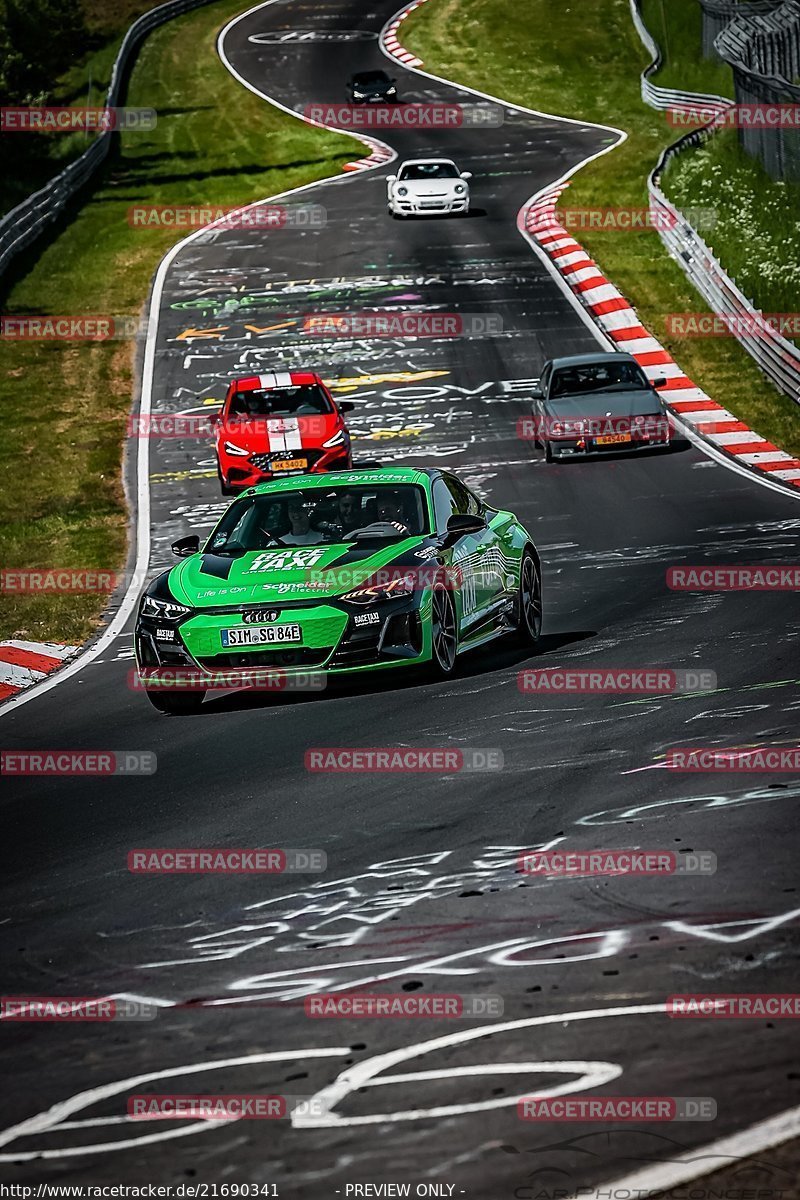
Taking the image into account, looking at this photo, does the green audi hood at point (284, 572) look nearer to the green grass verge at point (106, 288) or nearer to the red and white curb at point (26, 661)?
the red and white curb at point (26, 661)

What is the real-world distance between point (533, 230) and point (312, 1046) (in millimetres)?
38014

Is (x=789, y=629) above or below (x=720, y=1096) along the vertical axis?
below

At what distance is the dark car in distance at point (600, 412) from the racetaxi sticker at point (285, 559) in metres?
12.9

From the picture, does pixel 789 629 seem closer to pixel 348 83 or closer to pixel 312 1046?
pixel 312 1046

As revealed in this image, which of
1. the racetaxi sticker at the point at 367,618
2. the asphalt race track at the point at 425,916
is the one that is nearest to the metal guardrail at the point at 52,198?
the asphalt race track at the point at 425,916

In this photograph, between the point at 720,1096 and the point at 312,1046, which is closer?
the point at 720,1096

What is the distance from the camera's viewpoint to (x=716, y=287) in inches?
1281

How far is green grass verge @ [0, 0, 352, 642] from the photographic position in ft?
69.5

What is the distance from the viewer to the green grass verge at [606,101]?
29578 millimetres

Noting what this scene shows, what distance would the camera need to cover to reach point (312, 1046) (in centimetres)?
548

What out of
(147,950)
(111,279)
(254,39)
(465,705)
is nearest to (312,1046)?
(147,950)

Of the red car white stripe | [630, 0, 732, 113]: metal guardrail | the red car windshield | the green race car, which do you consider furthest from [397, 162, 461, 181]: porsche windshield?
the green race car

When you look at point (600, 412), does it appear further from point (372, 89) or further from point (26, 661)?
point (372, 89)

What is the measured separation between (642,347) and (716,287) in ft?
6.69
